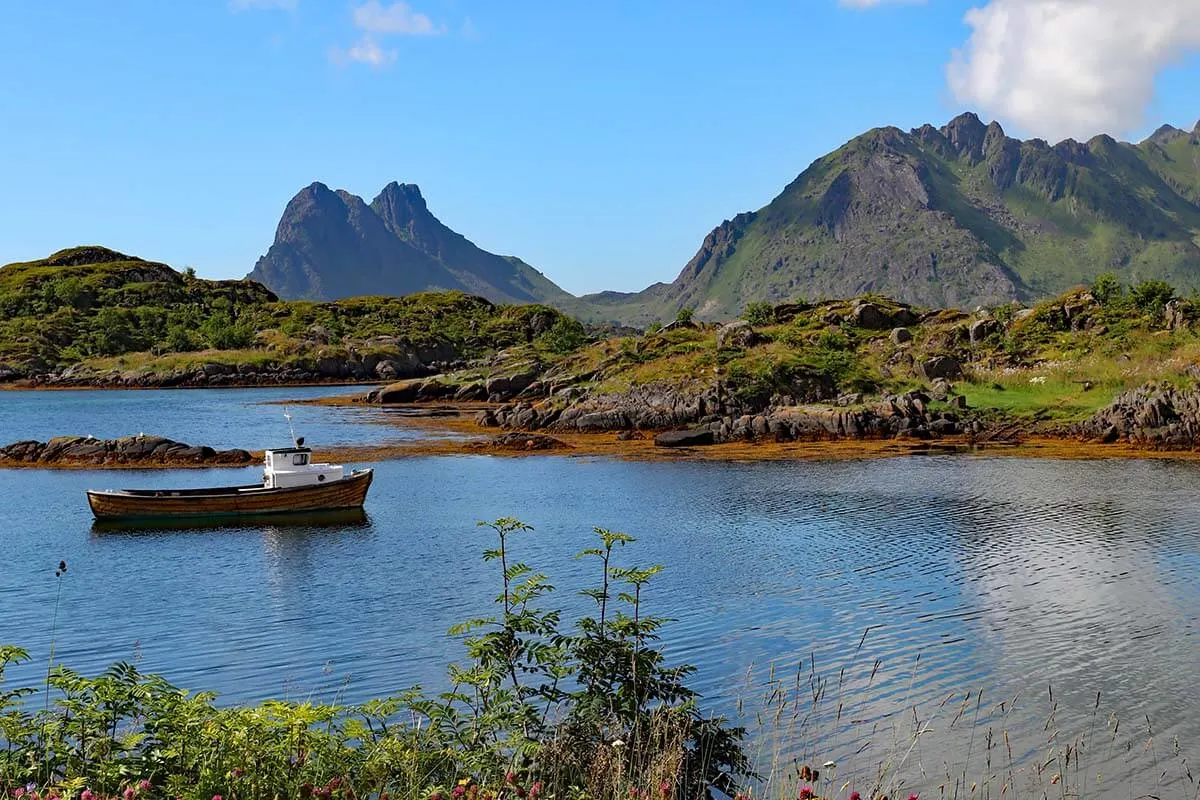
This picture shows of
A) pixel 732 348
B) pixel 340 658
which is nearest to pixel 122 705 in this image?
pixel 340 658

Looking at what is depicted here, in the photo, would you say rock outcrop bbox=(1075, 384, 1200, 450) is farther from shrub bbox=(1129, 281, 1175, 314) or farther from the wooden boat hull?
the wooden boat hull

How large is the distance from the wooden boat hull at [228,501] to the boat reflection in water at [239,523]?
0.19m

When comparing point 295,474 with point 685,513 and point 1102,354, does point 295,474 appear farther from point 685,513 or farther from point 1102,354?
point 1102,354

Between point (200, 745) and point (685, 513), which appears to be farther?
point (685, 513)

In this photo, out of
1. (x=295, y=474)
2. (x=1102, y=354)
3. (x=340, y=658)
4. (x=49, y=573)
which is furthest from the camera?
(x=1102, y=354)

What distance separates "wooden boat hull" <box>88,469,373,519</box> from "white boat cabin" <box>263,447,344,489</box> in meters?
0.58

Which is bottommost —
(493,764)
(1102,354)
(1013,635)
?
(1013,635)

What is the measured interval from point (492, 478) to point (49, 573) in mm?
30281

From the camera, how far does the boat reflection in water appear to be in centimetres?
4769

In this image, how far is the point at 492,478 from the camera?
213 ft

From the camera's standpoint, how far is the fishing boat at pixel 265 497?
4794cm

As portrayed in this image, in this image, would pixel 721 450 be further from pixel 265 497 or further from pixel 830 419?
pixel 265 497

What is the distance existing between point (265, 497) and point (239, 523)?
5.63 feet

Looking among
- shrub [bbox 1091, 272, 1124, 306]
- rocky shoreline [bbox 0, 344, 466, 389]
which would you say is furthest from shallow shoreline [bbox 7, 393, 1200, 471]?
rocky shoreline [bbox 0, 344, 466, 389]
